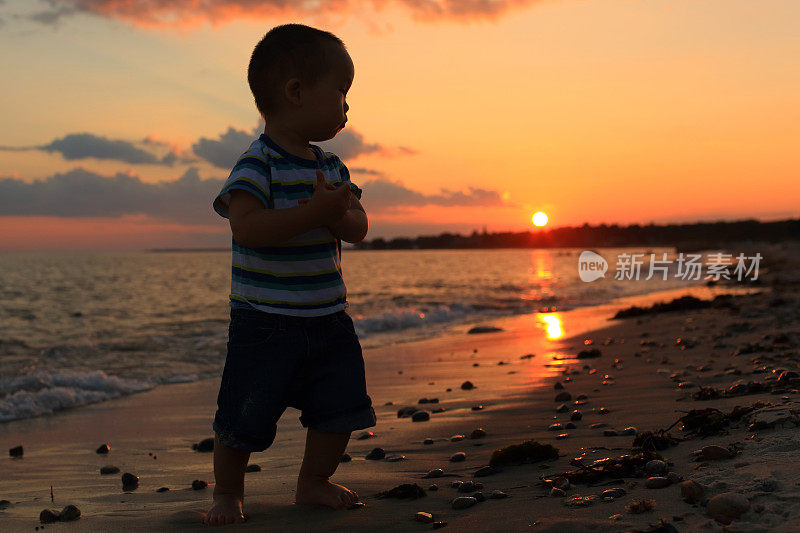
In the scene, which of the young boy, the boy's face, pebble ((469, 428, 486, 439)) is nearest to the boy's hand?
the young boy

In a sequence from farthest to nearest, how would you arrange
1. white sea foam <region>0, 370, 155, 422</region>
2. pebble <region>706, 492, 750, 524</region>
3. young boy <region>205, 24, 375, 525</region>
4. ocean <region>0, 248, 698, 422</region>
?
ocean <region>0, 248, 698, 422</region> → white sea foam <region>0, 370, 155, 422</region> → young boy <region>205, 24, 375, 525</region> → pebble <region>706, 492, 750, 524</region>

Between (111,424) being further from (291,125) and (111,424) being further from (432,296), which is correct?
(432,296)

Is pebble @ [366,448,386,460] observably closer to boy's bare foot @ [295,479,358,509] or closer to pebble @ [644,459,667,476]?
boy's bare foot @ [295,479,358,509]

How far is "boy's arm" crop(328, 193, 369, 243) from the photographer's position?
9.71 feet

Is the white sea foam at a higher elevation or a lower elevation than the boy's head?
lower

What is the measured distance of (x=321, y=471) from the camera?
10.3ft

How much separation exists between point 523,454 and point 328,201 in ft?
6.10

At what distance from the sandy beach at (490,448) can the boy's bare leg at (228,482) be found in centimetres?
10

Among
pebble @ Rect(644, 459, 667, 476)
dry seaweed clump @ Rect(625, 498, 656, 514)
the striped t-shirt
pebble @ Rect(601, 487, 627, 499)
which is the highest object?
the striped t-shirt

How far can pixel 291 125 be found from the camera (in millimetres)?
2973

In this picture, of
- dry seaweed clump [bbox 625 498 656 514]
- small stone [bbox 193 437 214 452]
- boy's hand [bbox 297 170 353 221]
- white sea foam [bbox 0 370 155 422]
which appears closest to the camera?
dry seaweed clump [bbox 625 498 656 514]

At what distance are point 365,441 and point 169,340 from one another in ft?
31.1

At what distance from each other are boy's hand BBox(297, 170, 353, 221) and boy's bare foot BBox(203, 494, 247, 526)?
4.65ft

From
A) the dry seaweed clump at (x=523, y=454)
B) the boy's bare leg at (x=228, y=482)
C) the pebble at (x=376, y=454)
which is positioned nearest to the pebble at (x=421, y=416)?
the pebble at (x=376, y=454)
